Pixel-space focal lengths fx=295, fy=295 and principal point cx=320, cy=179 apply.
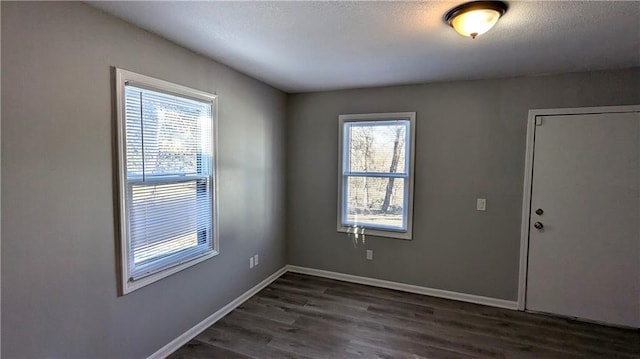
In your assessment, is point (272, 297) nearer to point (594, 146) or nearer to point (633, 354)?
point (633, 354)

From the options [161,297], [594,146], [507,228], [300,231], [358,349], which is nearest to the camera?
[161,297]

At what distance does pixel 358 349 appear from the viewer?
7.95 ft

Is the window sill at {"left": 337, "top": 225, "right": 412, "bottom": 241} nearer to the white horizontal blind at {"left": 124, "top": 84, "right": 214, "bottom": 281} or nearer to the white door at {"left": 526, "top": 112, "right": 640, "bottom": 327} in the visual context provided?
the white door at {"left": 526, "top": 112, "right": 640, "bottom": 327}

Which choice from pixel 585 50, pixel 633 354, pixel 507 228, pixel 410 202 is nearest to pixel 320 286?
pixel 410 202

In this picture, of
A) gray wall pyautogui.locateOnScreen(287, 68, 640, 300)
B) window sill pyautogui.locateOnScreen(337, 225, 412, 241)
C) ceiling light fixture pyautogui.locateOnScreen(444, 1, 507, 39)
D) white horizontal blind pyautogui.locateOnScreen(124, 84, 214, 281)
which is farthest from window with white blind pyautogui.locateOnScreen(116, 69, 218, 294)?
ceiling light fixture pyautogui.locateOnScreen(444, 1, 507, 39)

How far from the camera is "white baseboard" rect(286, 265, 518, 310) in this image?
3.15 metres

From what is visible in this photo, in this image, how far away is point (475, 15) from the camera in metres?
1.65

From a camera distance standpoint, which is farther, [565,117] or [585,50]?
[565,117]

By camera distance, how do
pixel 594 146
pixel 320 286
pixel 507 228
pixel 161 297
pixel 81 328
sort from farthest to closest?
Result: pixel 320 286
pixel 507 228
pixel 594 146
pixel 161 297
pixel 81 328

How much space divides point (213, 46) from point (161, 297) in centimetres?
198

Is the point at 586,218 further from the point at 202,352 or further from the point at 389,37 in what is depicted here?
the point at 202,352

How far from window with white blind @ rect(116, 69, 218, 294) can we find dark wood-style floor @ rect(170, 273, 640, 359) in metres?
0.77

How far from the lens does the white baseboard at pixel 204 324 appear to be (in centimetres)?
228

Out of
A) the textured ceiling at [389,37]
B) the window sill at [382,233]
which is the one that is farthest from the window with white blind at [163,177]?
the window sill at [382,233]
